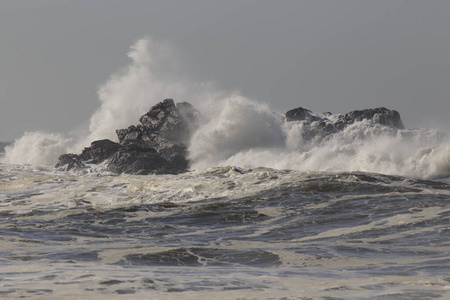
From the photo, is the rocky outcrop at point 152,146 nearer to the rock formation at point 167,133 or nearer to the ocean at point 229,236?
the rock formation at point 167,133

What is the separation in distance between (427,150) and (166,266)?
71.8ft

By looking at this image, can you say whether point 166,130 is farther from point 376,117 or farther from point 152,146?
point 376,117

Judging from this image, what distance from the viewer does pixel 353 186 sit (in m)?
18.8

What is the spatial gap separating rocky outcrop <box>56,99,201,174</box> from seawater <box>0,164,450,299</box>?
7904 millimetres

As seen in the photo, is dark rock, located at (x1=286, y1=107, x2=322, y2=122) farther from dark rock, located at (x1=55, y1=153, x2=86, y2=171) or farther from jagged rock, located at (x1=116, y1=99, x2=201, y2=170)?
dark rock, located at (x1=55, y1=153, x2=86, y2=171)

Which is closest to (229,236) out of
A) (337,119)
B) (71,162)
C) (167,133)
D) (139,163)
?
(139,163)

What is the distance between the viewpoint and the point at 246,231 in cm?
1388

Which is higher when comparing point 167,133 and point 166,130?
point 166,130

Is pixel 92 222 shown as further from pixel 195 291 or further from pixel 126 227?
pixel 195 291

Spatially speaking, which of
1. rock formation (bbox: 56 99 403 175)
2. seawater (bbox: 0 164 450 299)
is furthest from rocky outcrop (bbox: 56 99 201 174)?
seawater (bbox: 0 164 450 299)

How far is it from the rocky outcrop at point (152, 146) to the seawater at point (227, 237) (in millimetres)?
7904

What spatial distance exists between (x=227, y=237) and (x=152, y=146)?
26.7 m

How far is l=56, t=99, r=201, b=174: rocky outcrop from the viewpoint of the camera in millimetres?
32938

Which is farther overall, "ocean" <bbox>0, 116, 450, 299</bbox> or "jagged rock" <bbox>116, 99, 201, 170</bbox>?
"jagged rock" <bbox>116, 99, 201, 170</bbox>
